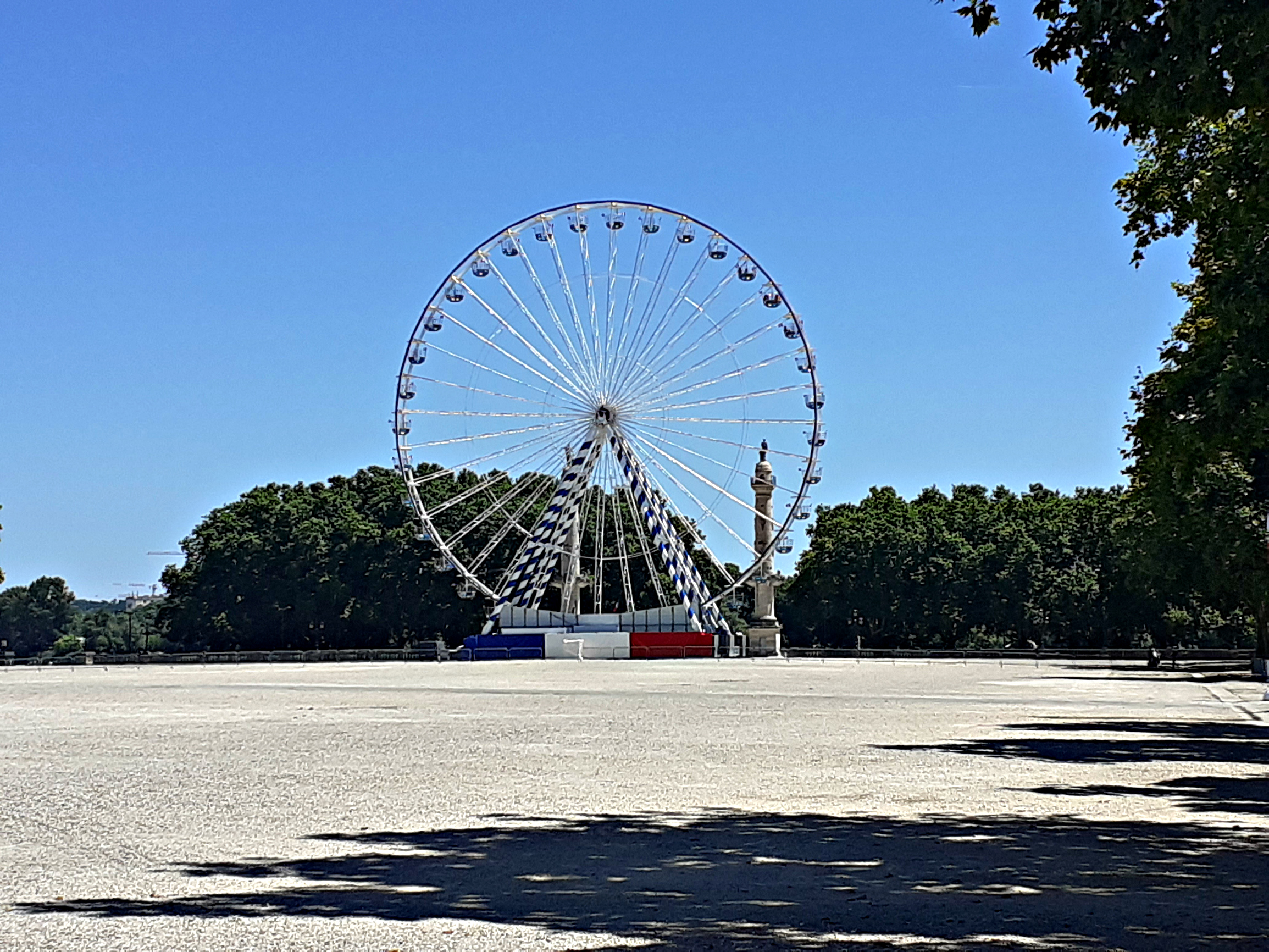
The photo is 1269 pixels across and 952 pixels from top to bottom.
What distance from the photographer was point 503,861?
10.7 m

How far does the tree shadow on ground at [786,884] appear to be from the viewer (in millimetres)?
8367

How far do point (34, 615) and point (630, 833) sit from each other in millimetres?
193898

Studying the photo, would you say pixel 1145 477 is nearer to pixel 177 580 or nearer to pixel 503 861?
pixel 503 861

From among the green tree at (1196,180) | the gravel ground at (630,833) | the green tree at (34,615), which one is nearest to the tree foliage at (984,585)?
the green tree at (1196,180)

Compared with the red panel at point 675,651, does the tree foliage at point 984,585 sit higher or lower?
higher

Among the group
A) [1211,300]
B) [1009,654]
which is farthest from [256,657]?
[1211,300]

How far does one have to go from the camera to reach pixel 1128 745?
22.3 meters

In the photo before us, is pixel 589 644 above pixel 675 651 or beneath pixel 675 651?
above

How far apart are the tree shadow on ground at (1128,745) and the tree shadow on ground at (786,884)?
7429 millimetres

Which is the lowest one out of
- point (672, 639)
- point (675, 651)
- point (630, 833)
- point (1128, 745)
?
point (630, 833)

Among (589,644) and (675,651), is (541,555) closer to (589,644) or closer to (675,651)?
(589,644)

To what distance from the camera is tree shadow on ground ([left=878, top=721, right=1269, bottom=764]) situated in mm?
20000

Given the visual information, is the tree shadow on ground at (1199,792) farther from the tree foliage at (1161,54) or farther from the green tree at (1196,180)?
the tree foliage at (1161,54)

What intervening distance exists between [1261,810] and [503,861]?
7.14m
